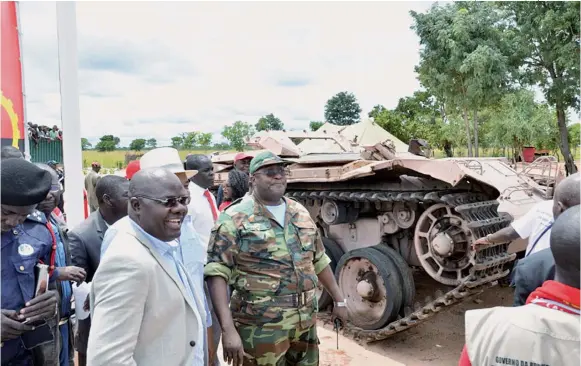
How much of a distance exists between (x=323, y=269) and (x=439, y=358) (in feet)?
8.68

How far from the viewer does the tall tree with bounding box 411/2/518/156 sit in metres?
19.1

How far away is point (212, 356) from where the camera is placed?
11.5 feet

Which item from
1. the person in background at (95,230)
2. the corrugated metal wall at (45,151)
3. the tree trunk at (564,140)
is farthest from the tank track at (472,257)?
the tree trunk at (564,140)

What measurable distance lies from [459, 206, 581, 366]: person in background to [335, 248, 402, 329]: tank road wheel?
418cm

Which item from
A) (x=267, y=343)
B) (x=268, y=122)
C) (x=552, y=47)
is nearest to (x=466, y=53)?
(x=552, y=47)

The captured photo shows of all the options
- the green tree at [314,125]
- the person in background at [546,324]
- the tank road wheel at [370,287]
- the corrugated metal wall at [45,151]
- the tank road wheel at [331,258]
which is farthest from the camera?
the green tree at [314,125]

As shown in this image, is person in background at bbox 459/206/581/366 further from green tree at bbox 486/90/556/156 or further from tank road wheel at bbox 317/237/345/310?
green tree at bbox 486/90/556/156

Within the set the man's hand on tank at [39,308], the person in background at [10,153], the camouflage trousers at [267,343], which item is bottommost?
the camouflage trousers at [267,343]

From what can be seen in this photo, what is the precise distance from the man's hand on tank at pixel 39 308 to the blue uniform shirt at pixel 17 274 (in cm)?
10

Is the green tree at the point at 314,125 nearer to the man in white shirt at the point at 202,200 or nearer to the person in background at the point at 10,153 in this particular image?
the man in white shirt at the point at 202,200

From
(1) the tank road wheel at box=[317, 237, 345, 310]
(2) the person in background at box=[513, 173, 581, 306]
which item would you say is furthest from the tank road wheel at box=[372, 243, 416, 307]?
(2) the person in background at box=[513, 173, 581, 306]

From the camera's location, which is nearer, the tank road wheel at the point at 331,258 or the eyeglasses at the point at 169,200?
the eyeglasses at the point at 169,200

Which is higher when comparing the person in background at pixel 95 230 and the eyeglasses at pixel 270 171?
the eyeglasses at pixel 270 171

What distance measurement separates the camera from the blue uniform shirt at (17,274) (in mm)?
2381
